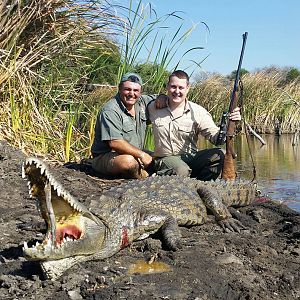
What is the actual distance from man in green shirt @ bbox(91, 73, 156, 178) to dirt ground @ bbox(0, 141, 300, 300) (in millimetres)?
1474

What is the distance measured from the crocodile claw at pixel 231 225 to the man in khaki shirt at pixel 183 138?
4.03 feet

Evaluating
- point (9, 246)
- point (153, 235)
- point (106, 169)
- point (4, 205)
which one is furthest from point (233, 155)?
point (9, 246)

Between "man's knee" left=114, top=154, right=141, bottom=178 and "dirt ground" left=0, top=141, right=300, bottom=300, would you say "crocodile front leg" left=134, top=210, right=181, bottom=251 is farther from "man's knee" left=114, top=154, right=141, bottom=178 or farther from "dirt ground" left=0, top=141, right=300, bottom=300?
"man's knee" left=114, top=154, right=141, bottom=178

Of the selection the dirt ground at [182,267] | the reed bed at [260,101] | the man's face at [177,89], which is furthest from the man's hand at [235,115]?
the reed bed at [260,101]

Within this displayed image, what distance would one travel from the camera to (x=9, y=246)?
378cm

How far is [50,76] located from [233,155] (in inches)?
110

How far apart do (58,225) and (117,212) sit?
2.83 feet

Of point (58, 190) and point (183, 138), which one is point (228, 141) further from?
point (58, 190)

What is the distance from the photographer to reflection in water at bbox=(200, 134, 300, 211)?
7375 millimetres

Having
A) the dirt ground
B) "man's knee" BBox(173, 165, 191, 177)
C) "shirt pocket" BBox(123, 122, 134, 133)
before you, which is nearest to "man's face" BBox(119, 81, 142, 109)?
"shirt pocket" BBox(123, 122, 134, 133)

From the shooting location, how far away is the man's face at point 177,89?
5.83 m

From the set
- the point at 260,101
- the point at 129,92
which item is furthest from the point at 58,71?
the point at 260,101

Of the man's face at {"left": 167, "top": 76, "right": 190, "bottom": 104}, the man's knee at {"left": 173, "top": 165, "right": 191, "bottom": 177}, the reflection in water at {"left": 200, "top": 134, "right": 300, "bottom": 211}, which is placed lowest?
the reflection in water at {"left": 200, "top": 134, "right": 300, "bottom": 211}

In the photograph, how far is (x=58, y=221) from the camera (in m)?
3.18
